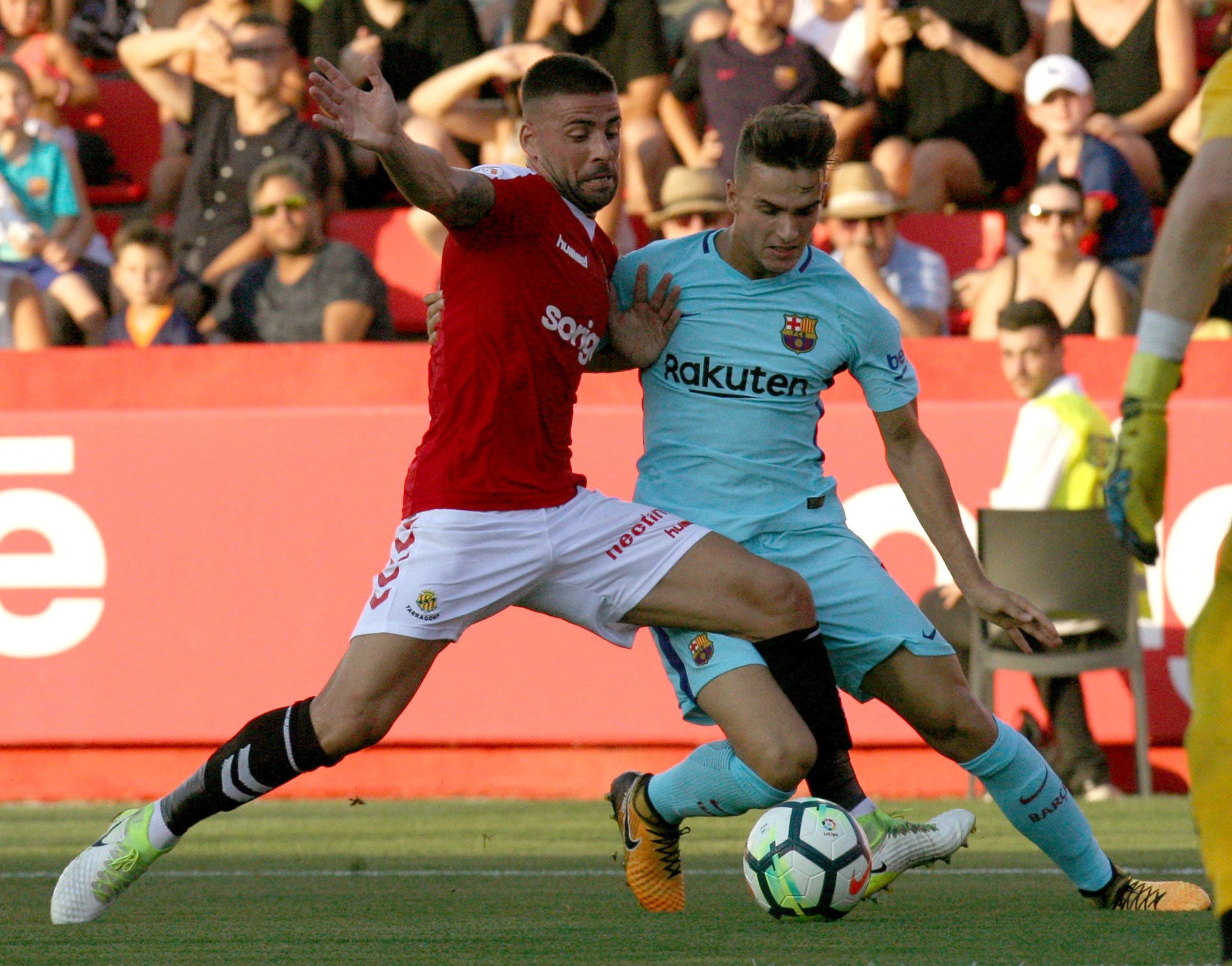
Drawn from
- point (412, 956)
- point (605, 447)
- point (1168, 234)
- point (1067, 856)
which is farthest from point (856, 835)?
point (605, 447)

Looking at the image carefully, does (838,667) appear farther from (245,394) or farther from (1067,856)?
(245,394)

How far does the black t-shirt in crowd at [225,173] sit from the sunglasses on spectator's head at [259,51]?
0.30 meters

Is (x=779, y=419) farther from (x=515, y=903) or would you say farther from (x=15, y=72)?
(x=15, y=72)

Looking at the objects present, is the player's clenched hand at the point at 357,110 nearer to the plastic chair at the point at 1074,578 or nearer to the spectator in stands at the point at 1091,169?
the plastic chair at the point at 1074,578

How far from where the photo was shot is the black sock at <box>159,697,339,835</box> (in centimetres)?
482

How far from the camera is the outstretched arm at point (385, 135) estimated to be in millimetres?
4273

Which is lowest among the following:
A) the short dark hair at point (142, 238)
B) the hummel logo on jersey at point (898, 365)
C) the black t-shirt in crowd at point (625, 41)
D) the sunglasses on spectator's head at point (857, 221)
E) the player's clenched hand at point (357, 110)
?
the short dark hair at point (142, 238)

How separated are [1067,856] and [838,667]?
0.78 metres

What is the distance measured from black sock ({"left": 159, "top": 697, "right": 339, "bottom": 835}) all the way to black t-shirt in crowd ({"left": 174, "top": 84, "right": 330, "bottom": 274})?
6113 millimetres

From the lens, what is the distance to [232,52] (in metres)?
11.1

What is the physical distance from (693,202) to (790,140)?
4.89m

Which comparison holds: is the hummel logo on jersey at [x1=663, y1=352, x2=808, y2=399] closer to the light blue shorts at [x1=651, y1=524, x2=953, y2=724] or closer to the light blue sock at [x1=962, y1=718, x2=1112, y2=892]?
the light blue shorts at [x1=651, y1=524, x2=953, y2=724]

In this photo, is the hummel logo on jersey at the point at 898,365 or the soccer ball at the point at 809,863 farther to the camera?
the hummel logo on jersey at the point at 898,365

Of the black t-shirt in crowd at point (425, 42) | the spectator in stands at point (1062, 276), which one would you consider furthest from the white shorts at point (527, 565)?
the black t-shirt in crowd at point (425, 42)
